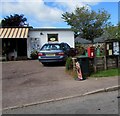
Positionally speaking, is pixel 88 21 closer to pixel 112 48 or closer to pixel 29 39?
pixel 29 39

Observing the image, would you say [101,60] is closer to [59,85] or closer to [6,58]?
[59,85]

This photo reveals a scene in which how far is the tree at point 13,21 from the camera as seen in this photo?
45.2m

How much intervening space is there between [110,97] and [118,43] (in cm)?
717

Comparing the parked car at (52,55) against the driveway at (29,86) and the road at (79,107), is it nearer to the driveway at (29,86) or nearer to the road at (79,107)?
the driveway at (29,86)

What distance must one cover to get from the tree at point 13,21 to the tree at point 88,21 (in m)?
7.78

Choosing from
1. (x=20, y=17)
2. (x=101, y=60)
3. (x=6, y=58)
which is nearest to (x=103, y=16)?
(x=20, y=17)

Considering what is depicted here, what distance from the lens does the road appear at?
769 cm

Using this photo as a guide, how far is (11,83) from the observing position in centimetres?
1273

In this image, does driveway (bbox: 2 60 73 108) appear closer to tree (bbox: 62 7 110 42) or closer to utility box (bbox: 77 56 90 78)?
utility box (bbox: 77 56 90 78)

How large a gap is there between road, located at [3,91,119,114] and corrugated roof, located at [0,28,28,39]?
19.4 m

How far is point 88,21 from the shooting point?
160 feet

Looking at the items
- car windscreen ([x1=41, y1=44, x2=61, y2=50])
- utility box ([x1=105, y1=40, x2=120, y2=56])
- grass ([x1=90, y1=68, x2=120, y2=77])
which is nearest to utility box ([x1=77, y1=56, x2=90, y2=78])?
grass ([x1=90, y1=68, x2=120, y2=77])

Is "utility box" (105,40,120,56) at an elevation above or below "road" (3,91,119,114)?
above

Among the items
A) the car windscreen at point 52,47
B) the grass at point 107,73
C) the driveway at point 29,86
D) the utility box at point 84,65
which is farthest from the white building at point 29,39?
the utility box at point 84,65
